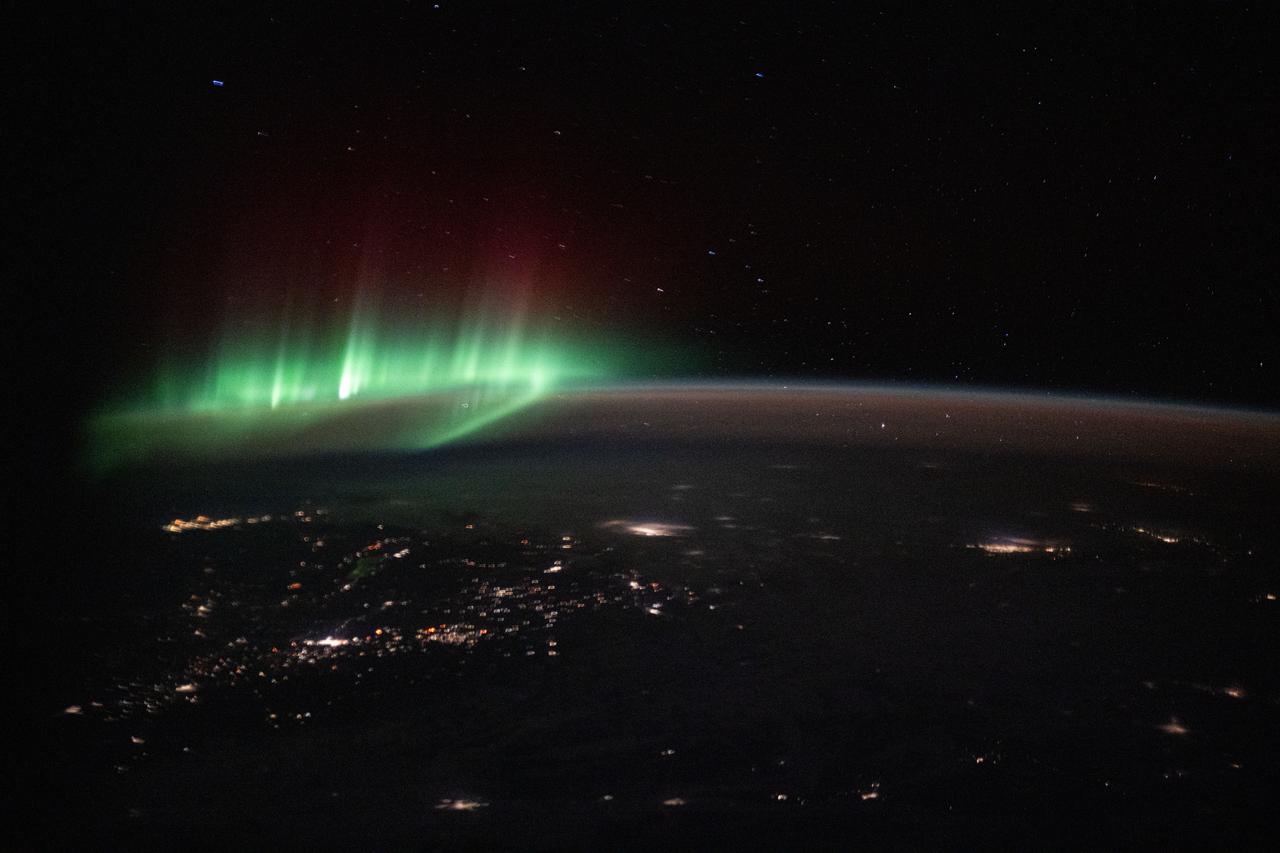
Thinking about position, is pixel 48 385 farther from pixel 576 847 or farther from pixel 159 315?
pixel 576 847

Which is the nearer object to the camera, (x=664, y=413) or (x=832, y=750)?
(x=832, y=750)

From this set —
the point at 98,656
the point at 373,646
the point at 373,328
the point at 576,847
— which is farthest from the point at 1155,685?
the point at 373,328

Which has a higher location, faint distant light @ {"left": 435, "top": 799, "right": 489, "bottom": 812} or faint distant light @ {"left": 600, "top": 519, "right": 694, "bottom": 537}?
faint distant light @ {"left": 600, "top": 519, "right": 694, "bottom": 537}

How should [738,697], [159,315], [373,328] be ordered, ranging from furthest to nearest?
[373,328]
[159,315]
[738,697]

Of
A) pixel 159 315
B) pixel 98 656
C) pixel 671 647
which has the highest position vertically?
pixel 159 315

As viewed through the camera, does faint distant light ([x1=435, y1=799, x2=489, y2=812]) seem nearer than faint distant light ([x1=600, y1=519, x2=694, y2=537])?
Yes

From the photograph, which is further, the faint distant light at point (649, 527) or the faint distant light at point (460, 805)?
the faint distant light at point (649, 527)

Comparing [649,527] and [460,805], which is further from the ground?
[649,527]

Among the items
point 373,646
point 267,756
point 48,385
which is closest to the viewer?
point 267,756

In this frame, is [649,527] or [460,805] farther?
[649,527]

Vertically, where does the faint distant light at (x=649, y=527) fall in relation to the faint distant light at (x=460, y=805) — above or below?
above

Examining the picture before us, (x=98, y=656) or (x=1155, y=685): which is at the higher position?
(x=1155, y=685)
